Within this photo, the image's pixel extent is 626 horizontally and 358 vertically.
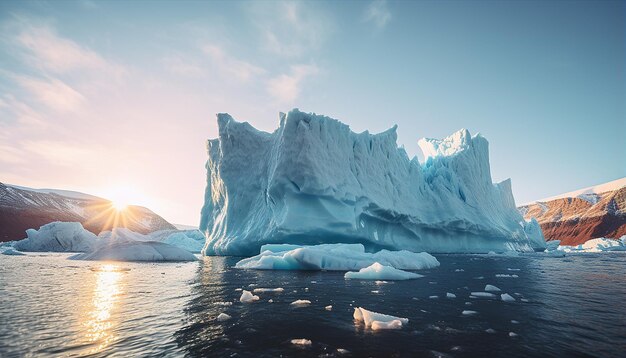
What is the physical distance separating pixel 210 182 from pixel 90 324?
27371mm

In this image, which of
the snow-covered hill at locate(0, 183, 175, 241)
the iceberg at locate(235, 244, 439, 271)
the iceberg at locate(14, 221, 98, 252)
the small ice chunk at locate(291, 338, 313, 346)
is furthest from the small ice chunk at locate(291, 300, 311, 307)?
the snow-covered hill at locate(0, 183, 175, 241)

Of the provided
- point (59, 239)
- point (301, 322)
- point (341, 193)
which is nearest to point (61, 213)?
point (59, 239)

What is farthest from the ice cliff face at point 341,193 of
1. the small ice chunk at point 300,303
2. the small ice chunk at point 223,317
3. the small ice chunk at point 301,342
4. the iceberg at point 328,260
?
the small ice chunk at point 301,342

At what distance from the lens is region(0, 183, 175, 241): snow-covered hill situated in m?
60.7

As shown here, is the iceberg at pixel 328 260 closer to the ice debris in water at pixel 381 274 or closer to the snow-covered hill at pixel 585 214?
the ice debris in water at pixel 381 274

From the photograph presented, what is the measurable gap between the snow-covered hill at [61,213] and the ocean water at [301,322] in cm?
6746

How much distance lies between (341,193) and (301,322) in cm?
1774

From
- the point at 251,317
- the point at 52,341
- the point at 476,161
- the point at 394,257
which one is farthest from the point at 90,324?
the point at 476,161

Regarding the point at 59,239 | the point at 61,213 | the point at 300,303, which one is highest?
the point at 61,213

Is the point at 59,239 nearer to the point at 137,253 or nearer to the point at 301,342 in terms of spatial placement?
the point at 137,253

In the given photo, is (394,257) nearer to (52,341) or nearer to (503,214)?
(52,341)

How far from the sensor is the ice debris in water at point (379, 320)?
5465mm

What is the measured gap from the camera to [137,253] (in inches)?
899

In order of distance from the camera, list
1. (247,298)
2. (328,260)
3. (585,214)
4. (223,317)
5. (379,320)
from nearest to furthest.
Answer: (379,320)
(223,317)
(247,298)
(328,260)
(585,214)
